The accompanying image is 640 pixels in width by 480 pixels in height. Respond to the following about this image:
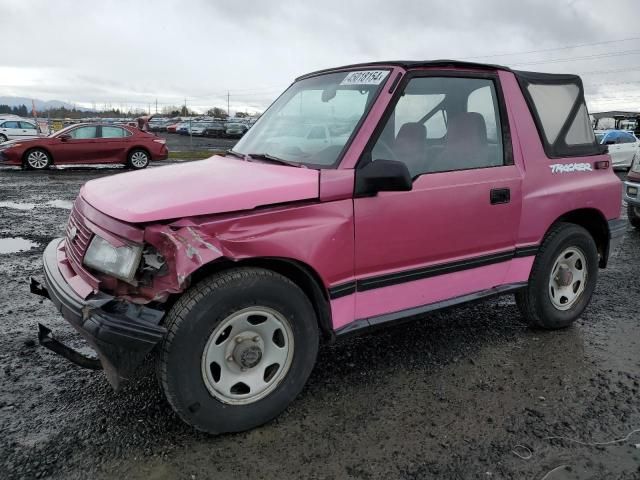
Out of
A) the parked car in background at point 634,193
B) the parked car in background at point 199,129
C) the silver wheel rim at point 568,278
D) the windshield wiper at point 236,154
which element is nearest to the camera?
the windshield wiper at point 236,154

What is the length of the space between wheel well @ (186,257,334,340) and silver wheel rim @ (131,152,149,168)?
50.0 feet

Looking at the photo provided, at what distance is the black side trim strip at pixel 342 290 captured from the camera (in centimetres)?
296

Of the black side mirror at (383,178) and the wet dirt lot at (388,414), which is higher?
the black side mirror at (383,178)

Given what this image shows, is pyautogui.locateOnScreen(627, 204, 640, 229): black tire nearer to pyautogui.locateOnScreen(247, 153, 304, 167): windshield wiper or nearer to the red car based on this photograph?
pyautogui.locateOnScreen(247, 153, 304, 167): windshield wiper

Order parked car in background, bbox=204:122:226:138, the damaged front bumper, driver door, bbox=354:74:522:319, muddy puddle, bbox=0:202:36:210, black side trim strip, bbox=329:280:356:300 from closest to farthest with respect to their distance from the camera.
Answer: the damaged front bumper < black side trim strip, bbox=329:280:356:300 < driver door, bbox=354:74:522:319 < muddy puddle, bbox=0:202:36:210 < parked car in background, bbox=204:122:226:138

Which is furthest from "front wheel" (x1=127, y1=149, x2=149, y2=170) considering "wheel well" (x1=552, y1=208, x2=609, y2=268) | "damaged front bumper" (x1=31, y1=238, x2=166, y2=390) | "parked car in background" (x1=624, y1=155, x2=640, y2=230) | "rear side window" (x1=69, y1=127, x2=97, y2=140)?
"damaged front bumper" (x1=31, y1=238, x2=166, y2=390)

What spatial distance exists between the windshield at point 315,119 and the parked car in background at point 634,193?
663 centimetres

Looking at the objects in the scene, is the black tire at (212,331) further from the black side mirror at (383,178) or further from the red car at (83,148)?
the red car at (83,148)

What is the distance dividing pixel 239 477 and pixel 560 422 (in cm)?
179

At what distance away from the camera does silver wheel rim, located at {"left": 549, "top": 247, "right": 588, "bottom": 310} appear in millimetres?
4168

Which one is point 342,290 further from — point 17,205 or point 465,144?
point 17,205

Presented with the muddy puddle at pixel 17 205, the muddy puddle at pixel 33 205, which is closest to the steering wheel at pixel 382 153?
the muddy puddle at pixel 33 205

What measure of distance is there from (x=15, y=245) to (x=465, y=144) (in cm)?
576

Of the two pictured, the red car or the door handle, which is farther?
the red car
